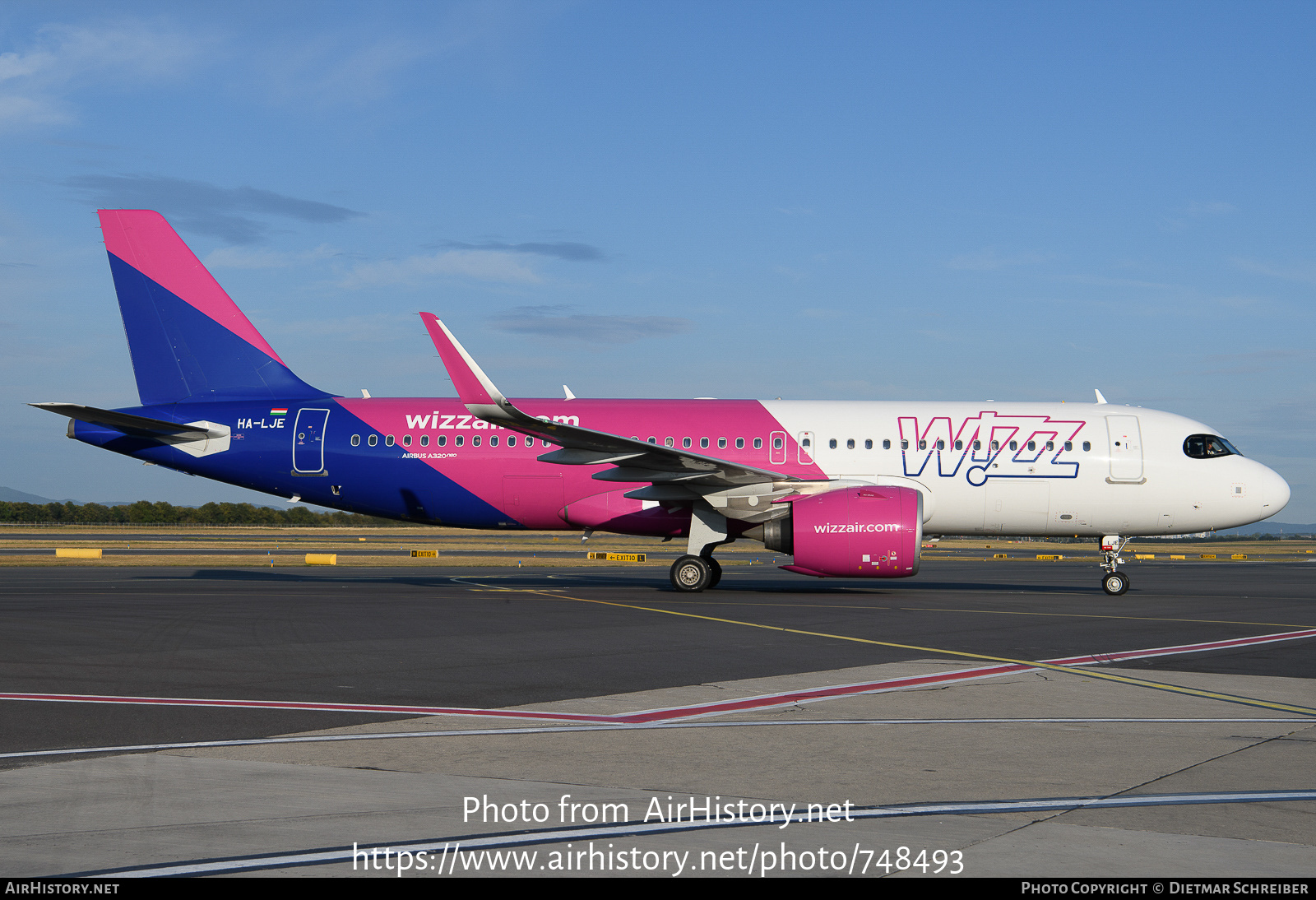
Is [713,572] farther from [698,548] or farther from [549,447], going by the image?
[549,447]

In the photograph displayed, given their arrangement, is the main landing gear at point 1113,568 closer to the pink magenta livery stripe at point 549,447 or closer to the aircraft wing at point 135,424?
the pink magenta livery stripe at point 549,447

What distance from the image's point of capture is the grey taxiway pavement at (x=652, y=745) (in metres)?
4.38

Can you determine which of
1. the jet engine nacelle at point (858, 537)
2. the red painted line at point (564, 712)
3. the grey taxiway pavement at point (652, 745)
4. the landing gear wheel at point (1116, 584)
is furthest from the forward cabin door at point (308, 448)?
the landing gear wheel at point (1116, 584)

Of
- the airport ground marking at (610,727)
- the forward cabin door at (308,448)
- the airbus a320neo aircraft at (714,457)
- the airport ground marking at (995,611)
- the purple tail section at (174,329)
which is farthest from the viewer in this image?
the purple tail section at (174,329)

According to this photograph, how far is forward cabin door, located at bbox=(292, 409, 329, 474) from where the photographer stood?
2227 cm

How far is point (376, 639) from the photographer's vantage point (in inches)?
504

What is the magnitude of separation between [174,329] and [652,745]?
20.3 metres

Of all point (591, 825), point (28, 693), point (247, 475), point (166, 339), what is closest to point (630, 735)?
point (591, 825)

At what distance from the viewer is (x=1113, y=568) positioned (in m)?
21.7

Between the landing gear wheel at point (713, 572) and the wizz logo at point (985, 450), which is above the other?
the wizz logo at point (985, 450)

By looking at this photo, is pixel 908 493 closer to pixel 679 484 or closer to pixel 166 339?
pixel 679 484

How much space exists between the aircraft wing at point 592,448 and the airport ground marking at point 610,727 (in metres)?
11.0
